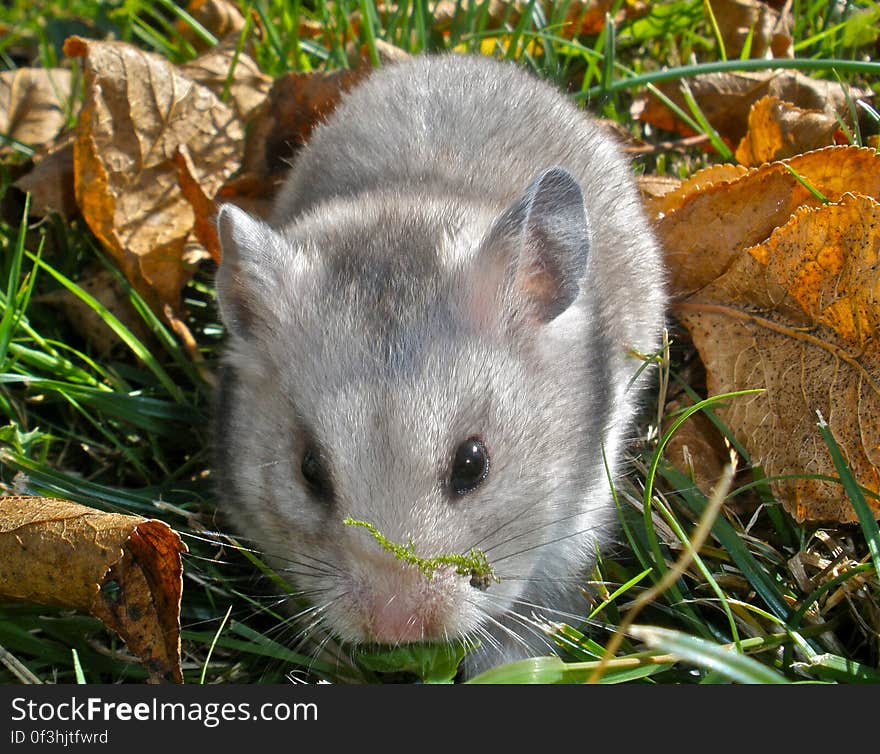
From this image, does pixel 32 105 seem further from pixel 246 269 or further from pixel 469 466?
pixel 469 466

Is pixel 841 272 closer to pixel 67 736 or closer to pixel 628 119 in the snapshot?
pixel 628 119

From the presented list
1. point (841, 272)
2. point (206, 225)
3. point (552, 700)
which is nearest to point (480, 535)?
point (552, 700)

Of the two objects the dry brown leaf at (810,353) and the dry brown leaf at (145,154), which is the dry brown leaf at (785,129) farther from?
the dry brown leaf at (145,154)

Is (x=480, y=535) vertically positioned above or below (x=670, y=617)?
above

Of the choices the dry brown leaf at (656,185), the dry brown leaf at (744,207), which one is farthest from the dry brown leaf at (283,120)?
the dry brown leaf at (744,207)

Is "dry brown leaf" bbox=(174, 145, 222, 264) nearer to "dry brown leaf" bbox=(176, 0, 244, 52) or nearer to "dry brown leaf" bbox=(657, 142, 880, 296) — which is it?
"dry brown leaf" bbox=(176, 0, 244, 52)

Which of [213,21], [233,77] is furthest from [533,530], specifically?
[213,21]
